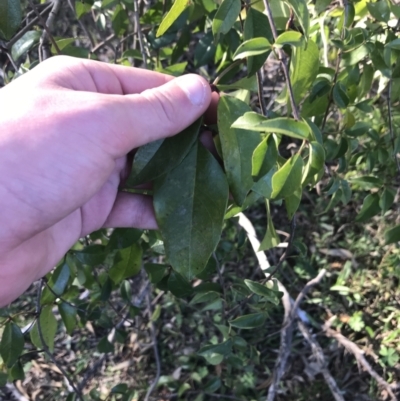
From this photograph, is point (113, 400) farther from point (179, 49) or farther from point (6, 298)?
point (179, 49)

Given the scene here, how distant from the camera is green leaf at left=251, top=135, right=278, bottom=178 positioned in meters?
0.56

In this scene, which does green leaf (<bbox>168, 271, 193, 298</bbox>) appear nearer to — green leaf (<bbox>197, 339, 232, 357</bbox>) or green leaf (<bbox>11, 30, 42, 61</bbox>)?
green leaf (<bbox>197, 339, 232, 357</bbox>)

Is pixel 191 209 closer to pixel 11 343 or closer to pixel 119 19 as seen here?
pixel 11 343

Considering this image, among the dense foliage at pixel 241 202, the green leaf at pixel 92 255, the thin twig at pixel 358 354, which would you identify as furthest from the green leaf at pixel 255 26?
the thin twig at pixel 358 354

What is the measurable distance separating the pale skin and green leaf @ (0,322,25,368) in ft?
0.73

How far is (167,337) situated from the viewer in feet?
6.26

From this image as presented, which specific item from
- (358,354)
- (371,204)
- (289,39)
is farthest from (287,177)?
(358,354)

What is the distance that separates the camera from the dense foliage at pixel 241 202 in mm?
667

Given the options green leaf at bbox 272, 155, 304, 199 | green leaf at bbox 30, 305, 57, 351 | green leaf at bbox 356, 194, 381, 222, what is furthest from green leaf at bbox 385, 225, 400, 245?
green leaf at bbox 30, 305, 57, 351

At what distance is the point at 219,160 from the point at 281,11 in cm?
36

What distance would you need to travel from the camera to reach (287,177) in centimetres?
55

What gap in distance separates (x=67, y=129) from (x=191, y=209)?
9.8 inches

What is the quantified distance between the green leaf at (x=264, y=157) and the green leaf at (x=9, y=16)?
0.49 m

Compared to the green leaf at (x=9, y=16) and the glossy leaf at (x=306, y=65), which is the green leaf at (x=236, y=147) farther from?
the green leaf at (x=9, y=16)
